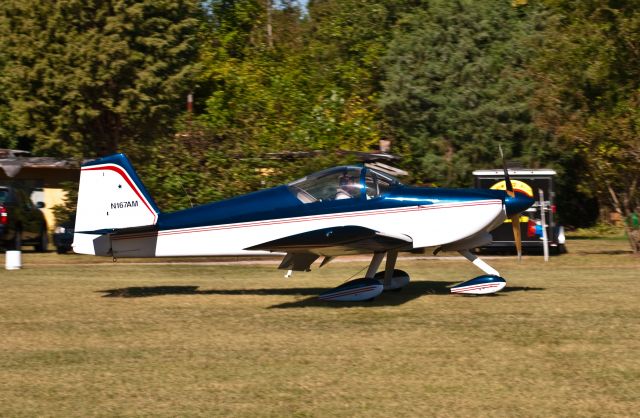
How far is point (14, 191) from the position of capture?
2592 centimetres

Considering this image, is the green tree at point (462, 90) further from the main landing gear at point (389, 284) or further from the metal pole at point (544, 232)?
the main landing gear at point (389, 284)

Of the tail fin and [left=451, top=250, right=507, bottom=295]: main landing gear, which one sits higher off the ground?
the tail fin

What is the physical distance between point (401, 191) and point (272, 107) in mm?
29408

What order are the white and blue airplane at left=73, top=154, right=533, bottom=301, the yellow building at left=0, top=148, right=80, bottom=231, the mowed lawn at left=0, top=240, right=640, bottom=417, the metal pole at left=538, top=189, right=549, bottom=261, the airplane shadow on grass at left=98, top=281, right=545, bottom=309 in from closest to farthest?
1. the mowed lawn at left=0, top=240, right=640, bottom=417
2. the white and blue airplane at left=73, top=154, right=533, bottom=301
3. the airplane shadow on grass at left=98, top=281, right=545, bottom=309
4. the metal pole at left=538, top=189, right=549, bottom=261
5. the yellow building at left=0, top=148, right=80, bottom=231

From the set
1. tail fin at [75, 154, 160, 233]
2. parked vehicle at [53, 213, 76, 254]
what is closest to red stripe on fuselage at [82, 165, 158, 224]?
tail fin at [75, 154, 160, 233]

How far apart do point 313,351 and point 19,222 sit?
57.4 ft

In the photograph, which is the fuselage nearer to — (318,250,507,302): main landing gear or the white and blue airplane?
the white and blue airplane

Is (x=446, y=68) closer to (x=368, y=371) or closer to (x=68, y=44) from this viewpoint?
(x=68, y=44)

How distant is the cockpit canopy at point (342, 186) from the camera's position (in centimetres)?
1377

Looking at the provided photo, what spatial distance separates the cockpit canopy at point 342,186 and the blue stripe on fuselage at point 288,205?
8 centimetres

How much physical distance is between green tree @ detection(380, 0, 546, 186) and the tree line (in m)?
0.06

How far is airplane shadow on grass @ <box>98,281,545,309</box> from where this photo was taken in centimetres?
1375

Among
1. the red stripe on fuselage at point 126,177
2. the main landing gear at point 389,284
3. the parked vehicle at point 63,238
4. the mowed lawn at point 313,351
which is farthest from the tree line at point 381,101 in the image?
the red stripe on fuselage at point 126,177

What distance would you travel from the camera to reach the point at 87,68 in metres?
31.2
